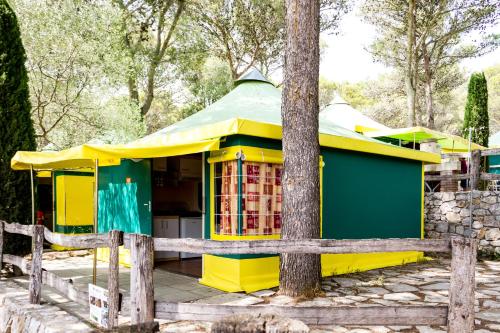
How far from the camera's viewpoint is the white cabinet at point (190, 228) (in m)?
8.54

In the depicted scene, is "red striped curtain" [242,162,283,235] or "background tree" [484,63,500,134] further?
"background tree" [484,63,500,134]

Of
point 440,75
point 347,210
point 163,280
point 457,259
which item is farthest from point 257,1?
point 457,259

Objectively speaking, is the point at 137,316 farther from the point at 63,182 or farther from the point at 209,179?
the point at 63,182

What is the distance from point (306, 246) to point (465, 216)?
7.19 meters

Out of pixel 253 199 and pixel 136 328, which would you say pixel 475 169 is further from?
pixel 136 328

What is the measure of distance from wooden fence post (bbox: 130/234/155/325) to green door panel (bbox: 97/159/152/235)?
12.6 ft

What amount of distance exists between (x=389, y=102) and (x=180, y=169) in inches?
720

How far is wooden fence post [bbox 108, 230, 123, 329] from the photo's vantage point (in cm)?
365

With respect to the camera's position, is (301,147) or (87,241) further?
(301,147)

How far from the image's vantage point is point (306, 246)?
135 inches

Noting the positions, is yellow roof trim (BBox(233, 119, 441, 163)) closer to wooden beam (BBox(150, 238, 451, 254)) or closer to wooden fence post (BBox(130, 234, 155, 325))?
wooden beam (BBox(150, 238, 451, 254))

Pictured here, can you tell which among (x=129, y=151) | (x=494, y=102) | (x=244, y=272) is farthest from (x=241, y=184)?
(x=494, y=102)

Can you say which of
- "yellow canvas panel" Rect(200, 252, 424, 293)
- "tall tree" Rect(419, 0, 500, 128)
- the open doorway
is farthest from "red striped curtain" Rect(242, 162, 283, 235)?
"tall tree" Rect(419, 0, 500, 128)

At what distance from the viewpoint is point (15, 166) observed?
679 cm
